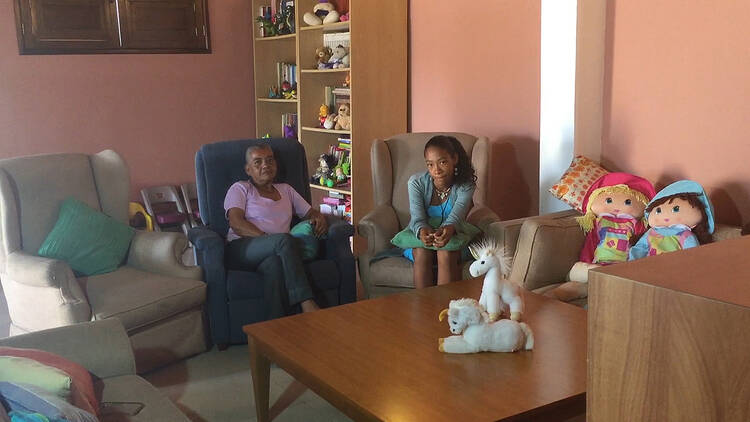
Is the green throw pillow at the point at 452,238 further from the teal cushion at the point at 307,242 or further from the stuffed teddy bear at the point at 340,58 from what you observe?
the stuffed teddy bear at the point at 340,58

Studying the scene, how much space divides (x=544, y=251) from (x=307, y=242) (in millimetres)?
1155

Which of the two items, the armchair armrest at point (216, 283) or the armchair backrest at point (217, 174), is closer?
the armchair armrest at point (216, 283)

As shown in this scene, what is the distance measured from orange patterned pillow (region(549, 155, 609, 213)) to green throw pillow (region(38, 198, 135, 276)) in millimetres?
2085

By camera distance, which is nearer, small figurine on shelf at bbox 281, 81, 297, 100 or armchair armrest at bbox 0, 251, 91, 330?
armchair armrest at bbox 0, 251, 91, 330

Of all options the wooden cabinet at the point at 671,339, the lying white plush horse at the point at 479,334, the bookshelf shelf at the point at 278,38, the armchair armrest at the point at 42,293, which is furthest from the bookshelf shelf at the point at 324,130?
the wooden cabinet at the point at 671,339

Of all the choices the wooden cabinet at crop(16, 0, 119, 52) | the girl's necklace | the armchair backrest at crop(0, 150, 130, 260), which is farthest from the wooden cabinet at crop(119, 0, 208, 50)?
the girl's necklace

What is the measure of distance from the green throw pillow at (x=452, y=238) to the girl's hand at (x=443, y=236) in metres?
0.02

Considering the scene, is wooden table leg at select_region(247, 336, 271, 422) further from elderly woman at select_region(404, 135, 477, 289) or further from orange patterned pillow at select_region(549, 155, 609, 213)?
orange patterned pillow at select_region(549, 155, 609, 213)

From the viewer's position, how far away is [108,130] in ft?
17.8

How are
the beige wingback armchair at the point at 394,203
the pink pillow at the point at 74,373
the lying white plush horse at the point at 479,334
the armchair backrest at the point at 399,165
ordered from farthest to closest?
the armchair backrest at the point at 399,165 < the beige wingback armchair at the point at 394,203 < the lying white plush horse at the point at 479,334 < the pink pillow at the point at 74,373

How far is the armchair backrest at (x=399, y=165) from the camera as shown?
404cm

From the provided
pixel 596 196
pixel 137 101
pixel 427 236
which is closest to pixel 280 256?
pixel 427 236

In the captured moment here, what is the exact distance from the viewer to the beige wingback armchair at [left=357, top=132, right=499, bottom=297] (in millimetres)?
3627

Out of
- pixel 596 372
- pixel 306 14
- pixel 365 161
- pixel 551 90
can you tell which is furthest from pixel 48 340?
pixel 306 14
